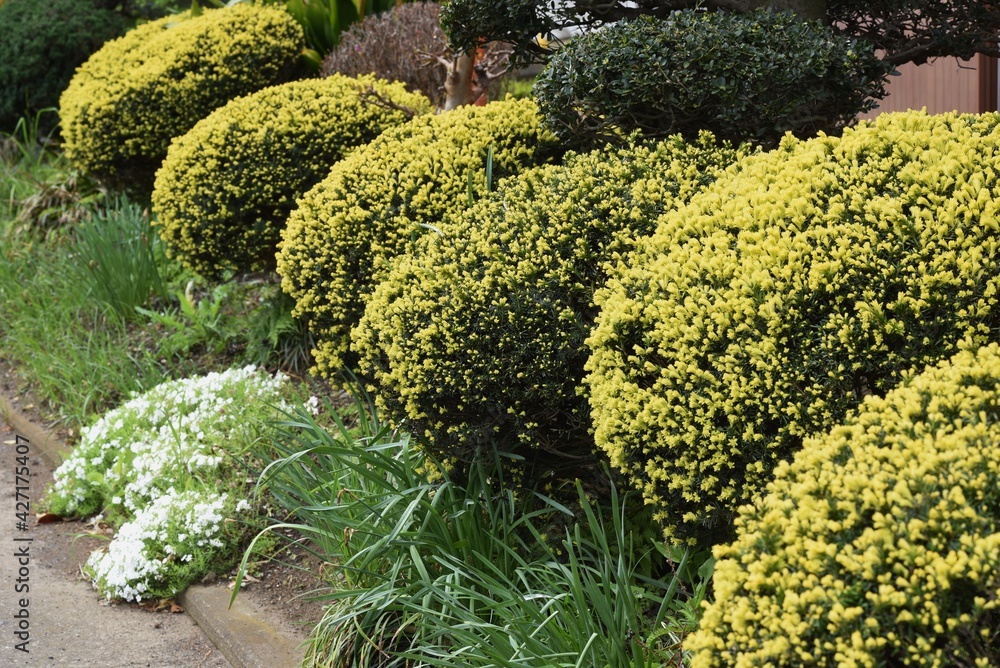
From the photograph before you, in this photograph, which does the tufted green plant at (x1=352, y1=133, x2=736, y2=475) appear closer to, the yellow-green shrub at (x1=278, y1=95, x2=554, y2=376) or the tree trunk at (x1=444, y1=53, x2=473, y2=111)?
the yellow-green shrub at (x1=278, y1=95, x2=554, y2=376)

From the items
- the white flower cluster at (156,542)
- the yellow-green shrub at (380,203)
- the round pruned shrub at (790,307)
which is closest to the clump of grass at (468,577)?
the round pruned shrub at (790,307)

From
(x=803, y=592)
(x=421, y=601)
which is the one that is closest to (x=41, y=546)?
(x=421, y=601)

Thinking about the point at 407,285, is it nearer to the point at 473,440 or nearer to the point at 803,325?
the point at 473,440

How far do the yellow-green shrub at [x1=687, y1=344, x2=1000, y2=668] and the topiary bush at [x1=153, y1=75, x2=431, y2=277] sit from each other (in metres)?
4.27

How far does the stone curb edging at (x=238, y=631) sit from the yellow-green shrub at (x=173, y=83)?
14.9ft

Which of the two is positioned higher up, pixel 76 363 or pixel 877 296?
pixel 877 296

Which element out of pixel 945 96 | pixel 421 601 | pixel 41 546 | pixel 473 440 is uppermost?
pixel 945 96

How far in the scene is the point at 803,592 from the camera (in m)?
1.98

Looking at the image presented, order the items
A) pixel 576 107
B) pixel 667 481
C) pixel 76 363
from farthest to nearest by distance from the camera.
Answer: pixel 76 363
pixel 576 107
pixel 667 481

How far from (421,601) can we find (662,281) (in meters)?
1.48

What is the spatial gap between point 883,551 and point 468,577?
5.88ft

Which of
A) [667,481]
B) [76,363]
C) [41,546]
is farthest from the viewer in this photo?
[76,363]

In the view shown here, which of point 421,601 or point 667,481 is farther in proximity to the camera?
point 421,601

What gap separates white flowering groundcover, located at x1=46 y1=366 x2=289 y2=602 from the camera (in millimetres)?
4422
